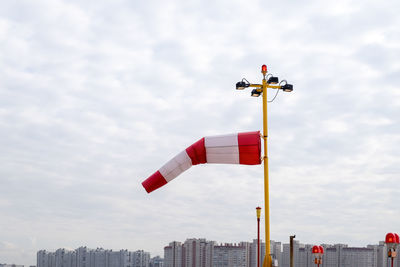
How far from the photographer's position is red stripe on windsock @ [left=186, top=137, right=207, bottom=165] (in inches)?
536

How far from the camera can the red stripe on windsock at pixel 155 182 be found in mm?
13875

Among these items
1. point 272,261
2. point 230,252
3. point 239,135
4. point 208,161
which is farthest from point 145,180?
point 230,252

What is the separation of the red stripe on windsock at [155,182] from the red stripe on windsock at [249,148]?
192 cm

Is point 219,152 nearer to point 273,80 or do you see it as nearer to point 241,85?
point 241,85

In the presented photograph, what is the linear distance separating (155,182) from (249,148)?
2.36m

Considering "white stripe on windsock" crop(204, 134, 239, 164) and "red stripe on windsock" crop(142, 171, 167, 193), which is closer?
"white stripe on windsock" crop(204, 134, 239, 164)

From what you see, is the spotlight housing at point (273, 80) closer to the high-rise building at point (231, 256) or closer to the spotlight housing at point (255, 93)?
the spotlight housing at point (255, 93)

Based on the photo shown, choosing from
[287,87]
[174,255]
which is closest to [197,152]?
[287,87]

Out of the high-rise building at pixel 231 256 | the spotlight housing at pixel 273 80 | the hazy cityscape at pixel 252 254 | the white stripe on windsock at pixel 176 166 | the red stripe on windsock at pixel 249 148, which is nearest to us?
the red stripe on windsock at pixel 249 148

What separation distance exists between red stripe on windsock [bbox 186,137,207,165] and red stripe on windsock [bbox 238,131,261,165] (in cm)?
86

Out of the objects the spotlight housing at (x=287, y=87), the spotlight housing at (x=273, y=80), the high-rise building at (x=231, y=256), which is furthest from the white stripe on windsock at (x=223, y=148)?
the high-rise building at (x=231, y=256)

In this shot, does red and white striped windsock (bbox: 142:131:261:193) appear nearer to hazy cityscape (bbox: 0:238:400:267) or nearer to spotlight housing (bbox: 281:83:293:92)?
spotlight housing (bbox: 281:83:293:92)

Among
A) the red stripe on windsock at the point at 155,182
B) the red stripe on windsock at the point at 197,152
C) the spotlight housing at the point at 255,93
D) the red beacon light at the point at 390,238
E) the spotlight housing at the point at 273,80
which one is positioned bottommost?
the red beacon light at the point at 390,238

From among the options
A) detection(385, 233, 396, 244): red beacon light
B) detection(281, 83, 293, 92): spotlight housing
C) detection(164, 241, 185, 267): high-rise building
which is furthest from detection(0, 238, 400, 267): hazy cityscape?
detection(281, 83, 293, 92): spotlight housing
